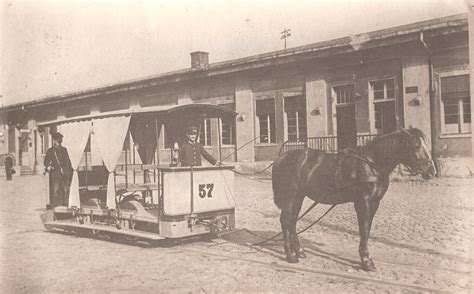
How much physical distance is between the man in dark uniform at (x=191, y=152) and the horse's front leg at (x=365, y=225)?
3073 millimetres

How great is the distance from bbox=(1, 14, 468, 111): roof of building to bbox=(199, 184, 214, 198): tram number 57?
9.73 m

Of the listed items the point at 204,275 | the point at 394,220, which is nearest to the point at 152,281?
the point at 204,275

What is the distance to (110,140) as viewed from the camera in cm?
877

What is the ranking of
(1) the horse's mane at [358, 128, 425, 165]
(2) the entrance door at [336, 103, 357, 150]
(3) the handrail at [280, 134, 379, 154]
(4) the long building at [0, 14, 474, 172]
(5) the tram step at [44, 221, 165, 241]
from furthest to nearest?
1. (2) the entrance door at [336, 103, 357, 150]
2. (3) the handrail at [280, 134, 379, 154]
3. (4) the long building at [0, 14, 474, 172]
4. (5) the tram step at [44, 221, 165, 241]
5. (1) the horse's mane at [358, 128, 425, 165]

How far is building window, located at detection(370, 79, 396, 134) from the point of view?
17.2m

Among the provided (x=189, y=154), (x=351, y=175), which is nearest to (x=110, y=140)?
(x=189, y=154)

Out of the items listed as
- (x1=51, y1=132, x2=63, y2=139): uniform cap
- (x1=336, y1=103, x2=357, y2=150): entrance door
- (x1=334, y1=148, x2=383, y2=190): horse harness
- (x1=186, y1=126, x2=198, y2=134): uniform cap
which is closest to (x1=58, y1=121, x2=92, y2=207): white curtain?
(x1=51, y1=132, x2=63, y2=139): uniform cap

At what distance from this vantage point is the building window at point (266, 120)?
21125mm

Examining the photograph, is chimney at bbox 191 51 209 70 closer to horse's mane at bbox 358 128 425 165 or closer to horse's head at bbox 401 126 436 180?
horse's mane at bbox 358 128 425 165

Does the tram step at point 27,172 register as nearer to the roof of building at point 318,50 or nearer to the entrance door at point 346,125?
the roof of building at point 318,50

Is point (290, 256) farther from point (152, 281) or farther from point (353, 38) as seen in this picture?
point (353, 38)

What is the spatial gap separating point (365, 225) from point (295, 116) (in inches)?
560

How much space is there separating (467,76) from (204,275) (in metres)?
12.5

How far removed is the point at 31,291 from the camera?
5785 millimetres
